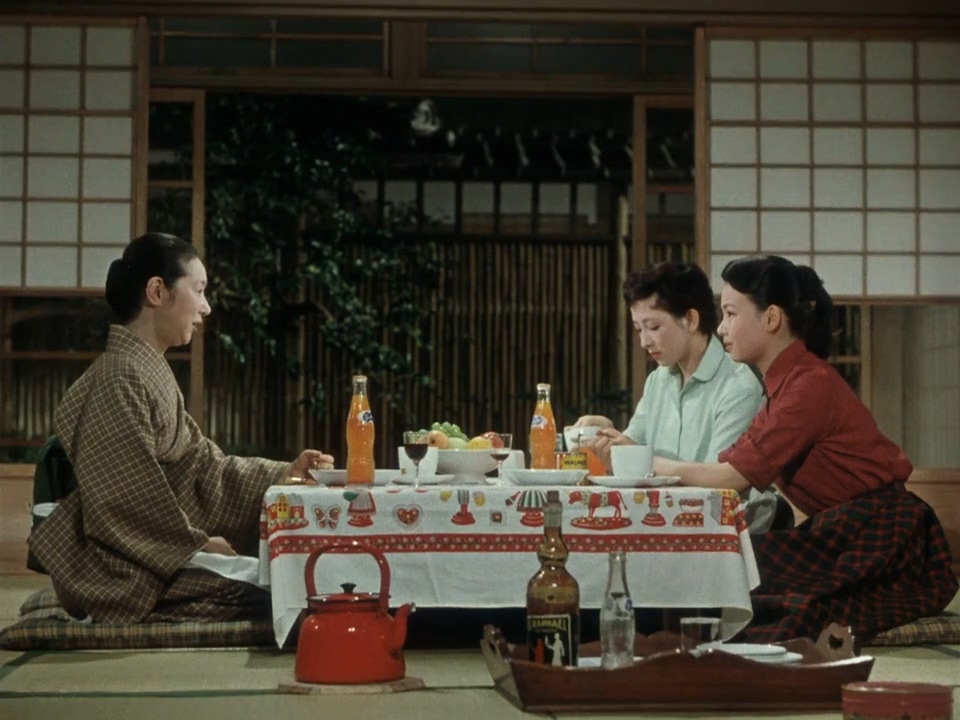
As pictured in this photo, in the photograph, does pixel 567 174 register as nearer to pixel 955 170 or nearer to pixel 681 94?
pixel 681 94

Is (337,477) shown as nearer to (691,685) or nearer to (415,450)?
(415,450)

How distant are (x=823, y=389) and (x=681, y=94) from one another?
3.37 m

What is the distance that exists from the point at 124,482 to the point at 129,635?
0.35 m

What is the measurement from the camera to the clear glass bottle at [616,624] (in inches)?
108

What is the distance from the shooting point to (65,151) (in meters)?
6.12

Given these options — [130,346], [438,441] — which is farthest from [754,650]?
[130,346]

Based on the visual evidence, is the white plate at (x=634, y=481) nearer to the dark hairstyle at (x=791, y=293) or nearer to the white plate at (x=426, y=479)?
the white plate at (x=426, y=479)

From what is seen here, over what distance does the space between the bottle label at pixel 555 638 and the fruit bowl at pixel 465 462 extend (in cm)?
79

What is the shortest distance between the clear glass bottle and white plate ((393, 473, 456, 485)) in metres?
0.70

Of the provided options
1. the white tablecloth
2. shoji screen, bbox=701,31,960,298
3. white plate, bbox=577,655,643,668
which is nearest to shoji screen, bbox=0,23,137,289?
shoji screen, bbox=701,31,960,298

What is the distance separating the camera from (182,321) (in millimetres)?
3816

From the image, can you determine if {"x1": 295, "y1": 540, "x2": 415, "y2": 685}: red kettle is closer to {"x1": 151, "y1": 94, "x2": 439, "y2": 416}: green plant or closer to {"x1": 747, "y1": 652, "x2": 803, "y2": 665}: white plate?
{"x1": 747, "y1": 652, "x2": 803, "y2": 665}: white plate

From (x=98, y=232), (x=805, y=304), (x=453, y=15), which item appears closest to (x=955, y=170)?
(x=453, y=15)

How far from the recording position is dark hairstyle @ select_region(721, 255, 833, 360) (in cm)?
360
